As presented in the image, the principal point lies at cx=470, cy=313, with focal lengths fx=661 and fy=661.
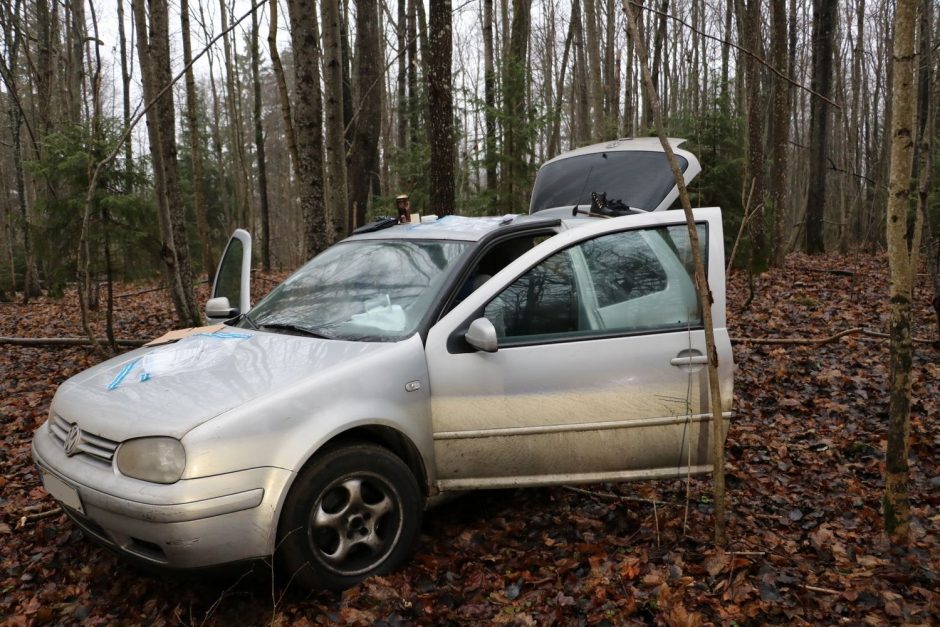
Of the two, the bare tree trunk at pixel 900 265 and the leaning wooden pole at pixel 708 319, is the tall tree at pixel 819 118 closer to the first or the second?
the bare tree trunk at pixel 900 265

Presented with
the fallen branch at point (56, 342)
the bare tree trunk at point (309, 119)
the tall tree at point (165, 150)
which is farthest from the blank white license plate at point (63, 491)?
the fallen branch at point (56, 342)

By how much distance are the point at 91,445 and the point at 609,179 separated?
536 centimetres

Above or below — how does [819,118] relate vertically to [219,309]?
above

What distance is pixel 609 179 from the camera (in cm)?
692

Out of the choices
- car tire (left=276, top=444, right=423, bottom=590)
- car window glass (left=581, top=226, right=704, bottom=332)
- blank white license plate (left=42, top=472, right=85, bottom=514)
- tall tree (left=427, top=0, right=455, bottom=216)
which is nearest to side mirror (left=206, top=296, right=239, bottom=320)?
blank white license plate (left=42, top=472, right=85, bottom=514)

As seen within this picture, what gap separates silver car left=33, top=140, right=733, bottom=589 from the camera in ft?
9.86

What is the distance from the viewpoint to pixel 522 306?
3.81 meters

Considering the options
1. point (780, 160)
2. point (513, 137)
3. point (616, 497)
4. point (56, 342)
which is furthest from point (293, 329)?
point (780, 160)

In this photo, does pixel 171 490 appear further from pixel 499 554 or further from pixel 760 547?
pixel 760 547

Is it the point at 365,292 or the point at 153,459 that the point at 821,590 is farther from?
the point at 153,459

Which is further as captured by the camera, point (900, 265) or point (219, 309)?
point (219, 309)

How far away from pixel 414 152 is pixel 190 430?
459 inches

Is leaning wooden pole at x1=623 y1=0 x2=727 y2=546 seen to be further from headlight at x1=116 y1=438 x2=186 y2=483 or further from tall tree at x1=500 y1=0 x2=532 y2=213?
tall tree at x1=500 y1=0 x2=532 y2=213

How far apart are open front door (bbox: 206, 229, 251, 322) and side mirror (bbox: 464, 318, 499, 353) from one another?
1894 millimetres
